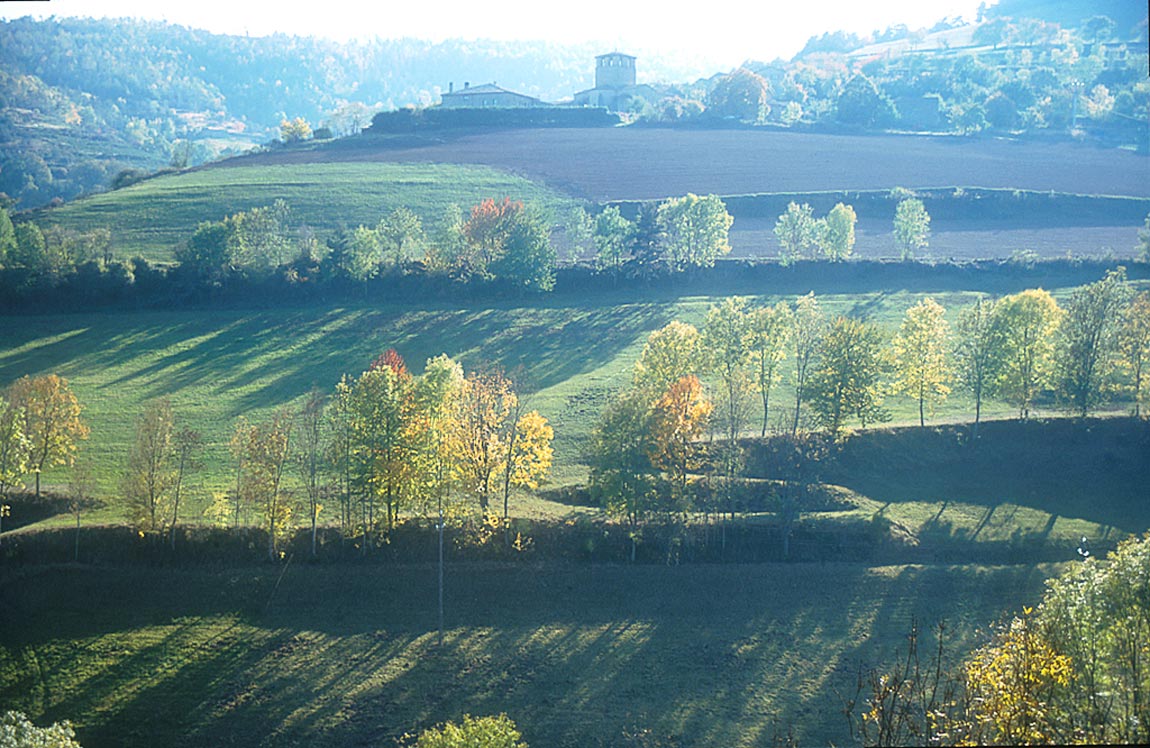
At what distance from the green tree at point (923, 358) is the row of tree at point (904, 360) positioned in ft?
0.24

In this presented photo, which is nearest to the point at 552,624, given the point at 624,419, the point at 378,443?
the point at 624,419

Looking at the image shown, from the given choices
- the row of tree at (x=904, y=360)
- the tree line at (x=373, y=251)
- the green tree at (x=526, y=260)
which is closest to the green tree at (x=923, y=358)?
the row of tree at (x=904, y=360)

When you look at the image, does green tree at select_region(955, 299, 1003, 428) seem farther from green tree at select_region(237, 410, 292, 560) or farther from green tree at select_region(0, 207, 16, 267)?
green tree at select_region(0, 207, 16, 267)

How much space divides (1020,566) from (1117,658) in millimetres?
23625

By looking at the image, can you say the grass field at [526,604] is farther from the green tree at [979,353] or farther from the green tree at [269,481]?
the green tree at [979,353]

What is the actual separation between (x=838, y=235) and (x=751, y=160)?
3842 cm

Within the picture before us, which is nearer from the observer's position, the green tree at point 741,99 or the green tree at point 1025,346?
the green tree at point 1025,346

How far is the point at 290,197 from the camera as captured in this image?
10594 cm

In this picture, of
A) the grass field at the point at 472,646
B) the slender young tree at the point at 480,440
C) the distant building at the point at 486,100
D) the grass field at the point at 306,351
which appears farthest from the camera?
the distant building at the point at 486,100

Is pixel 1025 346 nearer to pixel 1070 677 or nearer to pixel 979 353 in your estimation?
pixel 979 353

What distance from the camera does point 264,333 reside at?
74.5 m

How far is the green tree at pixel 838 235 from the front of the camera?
9094 cm

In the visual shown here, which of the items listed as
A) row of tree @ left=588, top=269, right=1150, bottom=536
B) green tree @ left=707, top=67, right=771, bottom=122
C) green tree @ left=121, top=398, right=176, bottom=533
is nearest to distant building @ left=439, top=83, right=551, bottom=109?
green tree @ left=707, top=67, right=771, bottom=122

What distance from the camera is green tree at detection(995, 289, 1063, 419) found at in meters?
58.5
